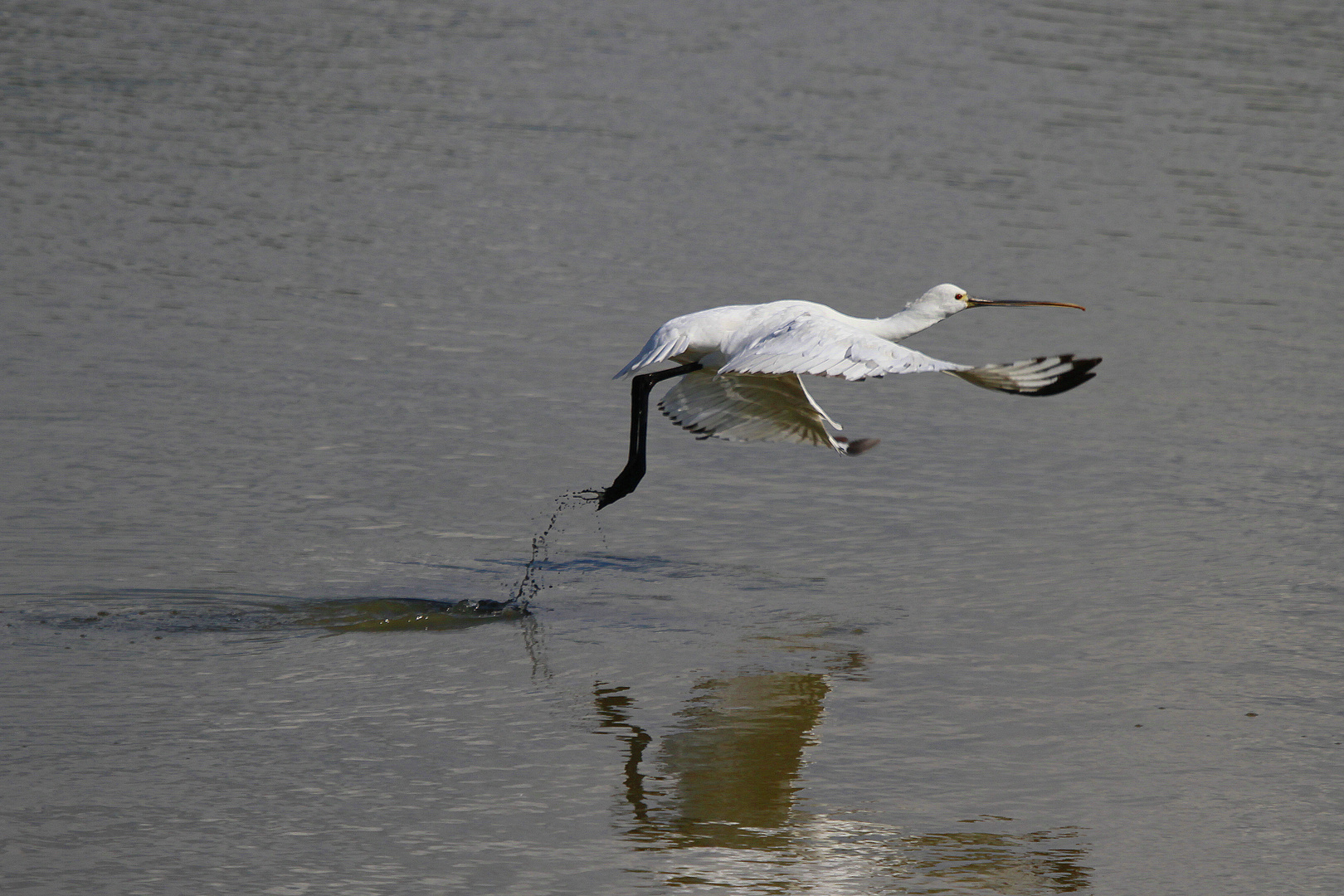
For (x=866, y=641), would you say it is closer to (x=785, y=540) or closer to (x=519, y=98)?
(x=785, y=540)

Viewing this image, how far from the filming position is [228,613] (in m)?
7.89

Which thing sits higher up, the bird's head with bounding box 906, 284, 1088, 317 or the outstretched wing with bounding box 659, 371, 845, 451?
the bird's head with bounding box 906, 284, 1088, 317

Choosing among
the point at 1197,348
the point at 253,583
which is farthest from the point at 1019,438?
the point at 253,583

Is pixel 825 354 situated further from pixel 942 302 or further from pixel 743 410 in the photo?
pixel 743 410

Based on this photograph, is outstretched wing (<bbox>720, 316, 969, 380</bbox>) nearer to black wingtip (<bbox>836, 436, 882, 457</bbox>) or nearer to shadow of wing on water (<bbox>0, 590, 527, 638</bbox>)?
black wingtip (<bbox>836, 436, 882, 457</bbox>)

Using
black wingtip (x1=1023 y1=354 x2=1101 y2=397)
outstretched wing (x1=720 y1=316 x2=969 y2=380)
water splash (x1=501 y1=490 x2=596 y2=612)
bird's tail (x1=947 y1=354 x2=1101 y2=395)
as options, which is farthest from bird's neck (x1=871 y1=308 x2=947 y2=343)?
water splash (x1=501 y1=490 x2=596 y2=612)

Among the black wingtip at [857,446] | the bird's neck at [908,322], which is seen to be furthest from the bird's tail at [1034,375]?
the bird's neck at [908,322]

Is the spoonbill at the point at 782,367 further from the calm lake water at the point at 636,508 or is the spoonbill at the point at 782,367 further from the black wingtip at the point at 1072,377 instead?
the calm lake water at the point at 636,508

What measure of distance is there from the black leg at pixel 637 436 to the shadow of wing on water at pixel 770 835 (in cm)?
153

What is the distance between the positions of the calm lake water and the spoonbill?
767mm

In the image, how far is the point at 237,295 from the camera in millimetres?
13070

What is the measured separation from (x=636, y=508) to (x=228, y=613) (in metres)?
2.59

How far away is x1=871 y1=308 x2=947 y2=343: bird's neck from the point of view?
8016mm

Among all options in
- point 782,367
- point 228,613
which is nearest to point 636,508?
point 228,613
